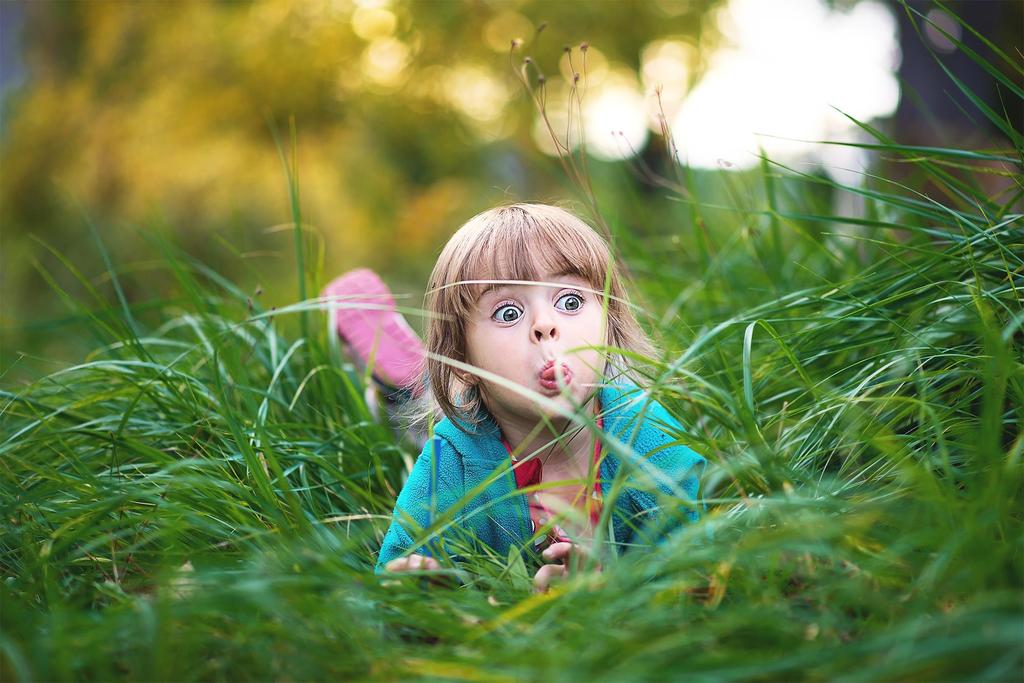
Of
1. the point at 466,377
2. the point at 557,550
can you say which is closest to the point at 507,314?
the point at 466,377

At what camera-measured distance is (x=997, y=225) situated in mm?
1577

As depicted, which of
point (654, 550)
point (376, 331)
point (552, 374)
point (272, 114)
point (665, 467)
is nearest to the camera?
point (654, 550)

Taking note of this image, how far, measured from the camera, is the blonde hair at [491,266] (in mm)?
1644

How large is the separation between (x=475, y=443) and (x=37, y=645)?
871 millimetres

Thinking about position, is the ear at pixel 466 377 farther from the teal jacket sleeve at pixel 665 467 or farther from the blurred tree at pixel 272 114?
the blurred tree at pixel 272 114

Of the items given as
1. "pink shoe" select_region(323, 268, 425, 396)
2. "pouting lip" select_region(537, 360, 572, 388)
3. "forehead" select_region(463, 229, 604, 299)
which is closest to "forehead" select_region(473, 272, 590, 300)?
"forehead" select_region(463, 229, 604, 299)

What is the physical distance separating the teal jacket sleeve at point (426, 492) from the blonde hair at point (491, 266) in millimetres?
78

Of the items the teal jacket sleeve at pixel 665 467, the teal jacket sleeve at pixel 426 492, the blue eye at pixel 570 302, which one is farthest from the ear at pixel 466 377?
the teal jacket sleeve at pixel 665 467

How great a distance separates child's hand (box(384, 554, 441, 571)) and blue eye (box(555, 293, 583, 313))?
1.70 ft

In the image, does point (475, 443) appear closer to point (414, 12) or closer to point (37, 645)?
point (37, 645)

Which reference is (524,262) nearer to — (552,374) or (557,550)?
(552,374)

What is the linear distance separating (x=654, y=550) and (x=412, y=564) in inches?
15.4

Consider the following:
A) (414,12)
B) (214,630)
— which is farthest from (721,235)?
(414,12)

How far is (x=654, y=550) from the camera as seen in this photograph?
53.6 inches
